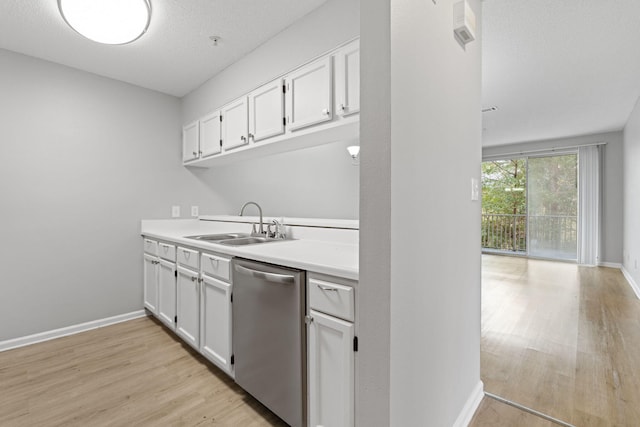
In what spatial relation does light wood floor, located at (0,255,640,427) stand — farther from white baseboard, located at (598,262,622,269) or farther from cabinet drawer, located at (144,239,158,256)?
white baseboard, located at (598,262,622,269)

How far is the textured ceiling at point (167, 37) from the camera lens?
A: 1.90 meters

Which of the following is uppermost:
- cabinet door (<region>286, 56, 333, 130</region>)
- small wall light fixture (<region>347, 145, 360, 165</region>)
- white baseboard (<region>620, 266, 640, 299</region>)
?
cabinet door (<region>286, 56, 333, 130</region>)

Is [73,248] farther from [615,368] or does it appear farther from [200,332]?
[615,368]

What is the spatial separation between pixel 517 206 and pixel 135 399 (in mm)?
7313

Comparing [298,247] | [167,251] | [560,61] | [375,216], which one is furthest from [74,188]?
[560,61]

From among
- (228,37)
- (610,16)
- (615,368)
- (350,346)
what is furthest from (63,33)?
(615,368)

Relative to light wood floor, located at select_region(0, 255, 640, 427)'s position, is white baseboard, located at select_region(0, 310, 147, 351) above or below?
above

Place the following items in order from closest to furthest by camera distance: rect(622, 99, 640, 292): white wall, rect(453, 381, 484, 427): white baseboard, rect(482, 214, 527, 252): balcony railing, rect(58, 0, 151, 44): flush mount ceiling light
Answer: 1. rect(453, 381, 484, 427): white baseboard
2. rect(58, 0, 151, 44): flush mount ceiling light
3. rect(622, 99, 640, 292): white wall
4. rect(482, 214, 527, 252): balcony railing

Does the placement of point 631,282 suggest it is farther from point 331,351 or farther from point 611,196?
point 331,351

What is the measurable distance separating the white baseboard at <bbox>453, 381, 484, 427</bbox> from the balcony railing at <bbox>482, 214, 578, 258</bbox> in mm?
5636

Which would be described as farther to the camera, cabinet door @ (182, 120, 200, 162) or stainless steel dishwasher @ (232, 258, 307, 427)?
cabinet door @ (182, 120, 200, 162)

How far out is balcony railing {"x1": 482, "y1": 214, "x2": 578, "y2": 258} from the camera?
19.3ft

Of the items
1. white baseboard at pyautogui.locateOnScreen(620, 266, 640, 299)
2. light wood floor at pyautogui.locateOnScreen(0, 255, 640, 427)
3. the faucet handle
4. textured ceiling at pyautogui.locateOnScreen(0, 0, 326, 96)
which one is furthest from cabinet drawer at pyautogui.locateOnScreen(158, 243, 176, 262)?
white baseboard at pyautogui.locateOnScreen(620, 266, 640, 299)

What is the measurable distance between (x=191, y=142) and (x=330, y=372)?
2.75 meters
